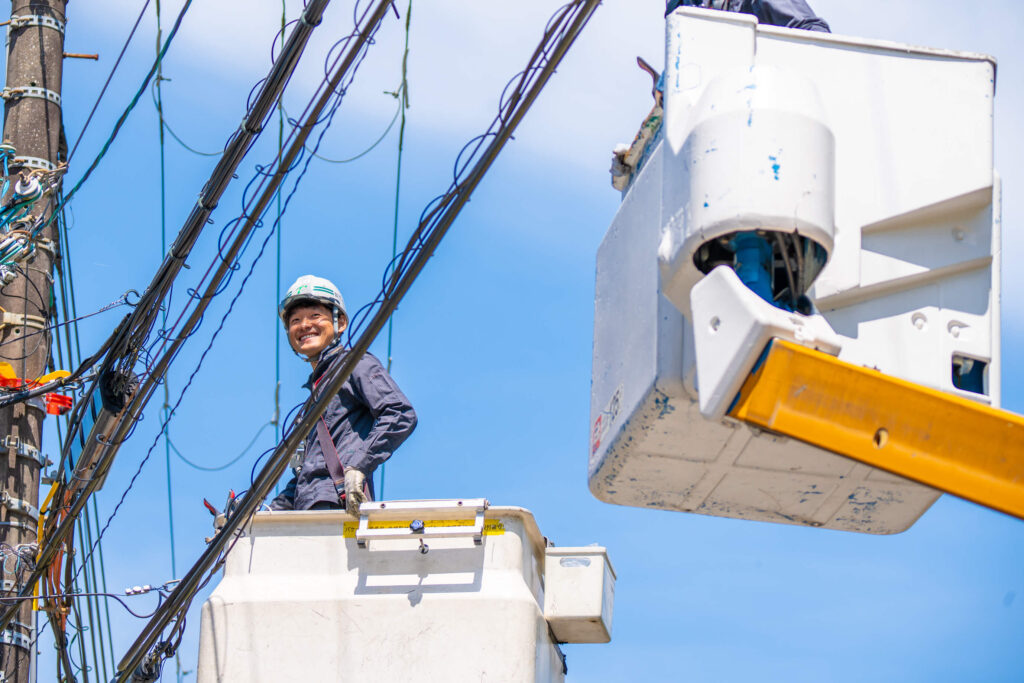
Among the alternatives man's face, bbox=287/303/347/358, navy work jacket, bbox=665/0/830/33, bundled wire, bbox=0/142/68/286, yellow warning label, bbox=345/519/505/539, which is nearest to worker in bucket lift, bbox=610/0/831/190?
navy work jacket, bbox=665/0/830/33

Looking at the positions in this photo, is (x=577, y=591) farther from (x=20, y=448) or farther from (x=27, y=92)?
(x=27, y=92)

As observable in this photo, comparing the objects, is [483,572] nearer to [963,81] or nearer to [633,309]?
[633,309]

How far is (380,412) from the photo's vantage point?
6375mm

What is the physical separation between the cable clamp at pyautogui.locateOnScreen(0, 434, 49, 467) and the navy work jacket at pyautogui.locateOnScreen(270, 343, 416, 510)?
2.40 metres

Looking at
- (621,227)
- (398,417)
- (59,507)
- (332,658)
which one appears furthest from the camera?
(59,507)

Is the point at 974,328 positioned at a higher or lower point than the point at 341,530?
higher

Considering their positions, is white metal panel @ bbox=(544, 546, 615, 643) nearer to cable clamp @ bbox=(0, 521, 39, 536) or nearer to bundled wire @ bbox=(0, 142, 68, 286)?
cable clamp @ bbox=(0, 521, 39, 536)

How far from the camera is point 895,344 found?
3.96m

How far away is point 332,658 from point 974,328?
265 centimetres

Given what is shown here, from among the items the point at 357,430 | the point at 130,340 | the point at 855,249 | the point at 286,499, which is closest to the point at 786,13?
the point at 855,249

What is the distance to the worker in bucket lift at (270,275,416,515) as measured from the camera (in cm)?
622

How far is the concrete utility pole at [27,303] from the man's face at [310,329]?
2.32 metres

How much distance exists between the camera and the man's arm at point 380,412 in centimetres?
622

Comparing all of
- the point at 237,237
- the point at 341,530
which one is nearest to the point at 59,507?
the point at 237,237
